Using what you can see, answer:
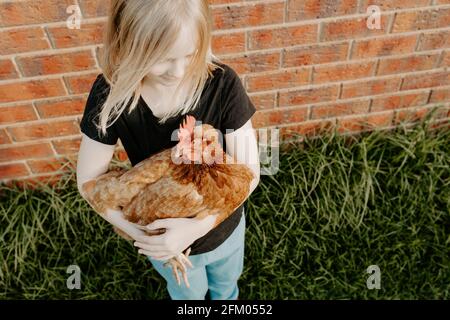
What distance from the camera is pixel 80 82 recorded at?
1.77 metres

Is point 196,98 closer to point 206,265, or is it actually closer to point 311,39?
point 206,265

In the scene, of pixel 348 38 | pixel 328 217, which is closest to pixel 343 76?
pixel 348 38

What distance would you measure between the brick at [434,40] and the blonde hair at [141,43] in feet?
3.90

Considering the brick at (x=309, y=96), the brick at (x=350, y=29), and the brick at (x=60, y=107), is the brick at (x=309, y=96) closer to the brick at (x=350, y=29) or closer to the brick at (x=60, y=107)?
the brick at (x=350, y=29)

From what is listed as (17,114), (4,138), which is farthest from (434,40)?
(4,138)

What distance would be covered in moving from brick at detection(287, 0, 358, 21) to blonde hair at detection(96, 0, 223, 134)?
0.74m

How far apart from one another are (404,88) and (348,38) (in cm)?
41

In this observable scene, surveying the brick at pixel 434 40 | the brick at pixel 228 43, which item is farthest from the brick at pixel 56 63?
the brick at pixel 434 40

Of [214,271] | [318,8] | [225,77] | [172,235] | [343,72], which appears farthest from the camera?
[343,72]

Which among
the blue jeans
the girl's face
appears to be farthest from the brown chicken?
the blue jeans

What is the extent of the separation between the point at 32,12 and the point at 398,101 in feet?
5.24

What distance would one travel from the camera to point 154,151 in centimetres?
119

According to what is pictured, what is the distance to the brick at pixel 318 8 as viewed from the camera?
165 centimetres

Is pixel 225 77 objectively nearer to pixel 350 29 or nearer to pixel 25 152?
pixel 350 29
